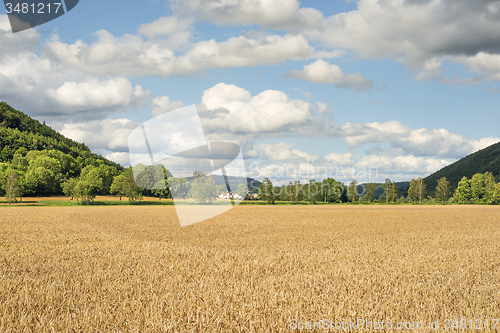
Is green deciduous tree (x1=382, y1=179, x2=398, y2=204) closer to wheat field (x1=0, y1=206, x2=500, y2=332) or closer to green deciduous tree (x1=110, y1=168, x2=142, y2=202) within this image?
green deciduous tree (x1=110, y1=168, x2=142, y2=202)

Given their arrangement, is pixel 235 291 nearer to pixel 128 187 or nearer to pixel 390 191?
pixel 128 187

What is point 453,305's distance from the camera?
6.85 meters

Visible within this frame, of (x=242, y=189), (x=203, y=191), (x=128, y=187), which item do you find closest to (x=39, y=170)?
(x=128, y=187)

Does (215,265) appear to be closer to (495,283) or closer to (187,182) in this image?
(495,283)

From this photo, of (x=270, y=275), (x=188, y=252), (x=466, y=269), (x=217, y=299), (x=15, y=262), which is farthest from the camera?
(x=188, y=252)

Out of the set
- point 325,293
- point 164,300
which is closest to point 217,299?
point 164,300

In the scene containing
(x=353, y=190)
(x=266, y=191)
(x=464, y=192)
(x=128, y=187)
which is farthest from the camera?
(x=353, y=190)

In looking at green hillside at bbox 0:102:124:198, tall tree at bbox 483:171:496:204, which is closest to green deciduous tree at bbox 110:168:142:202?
green hillside at bbox 0:102:124:198

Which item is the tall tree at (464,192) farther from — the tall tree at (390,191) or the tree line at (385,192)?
the tall tree at (390,191)

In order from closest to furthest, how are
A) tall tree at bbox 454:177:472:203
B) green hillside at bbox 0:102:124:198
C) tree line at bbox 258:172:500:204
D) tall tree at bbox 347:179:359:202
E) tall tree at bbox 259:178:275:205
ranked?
green hillside at bbox 0:102:124:198 → tall tree at bbox 259:178:275:205 → tree line at bbox 258:172:500:204 → tall tree at bbox 454:177:472:203 → tall tree at bbox 347:179:359:202

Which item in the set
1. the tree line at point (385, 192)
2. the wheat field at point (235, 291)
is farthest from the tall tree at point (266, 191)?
the wheat field at point (235, 291)

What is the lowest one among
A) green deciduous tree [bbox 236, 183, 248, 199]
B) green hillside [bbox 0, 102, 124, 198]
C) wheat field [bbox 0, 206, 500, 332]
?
wheat field [bbox 0, 206, 500, 332]

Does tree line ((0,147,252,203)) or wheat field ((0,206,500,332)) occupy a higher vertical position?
tree line ((0,147,252,203))

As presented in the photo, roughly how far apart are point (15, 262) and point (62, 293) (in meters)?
5.37
